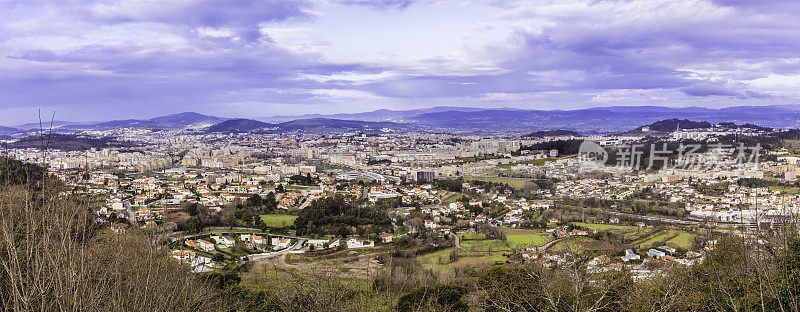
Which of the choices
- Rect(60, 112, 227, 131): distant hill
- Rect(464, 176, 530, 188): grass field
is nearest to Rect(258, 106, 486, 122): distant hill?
Rect(60, 112, 227, 131): distant hill

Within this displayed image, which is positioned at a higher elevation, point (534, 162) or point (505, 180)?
point (534, 162)

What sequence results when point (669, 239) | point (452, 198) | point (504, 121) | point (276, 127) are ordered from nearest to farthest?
point (669, 239) < point (452, 198) < point (276, 127) < point (504, 121)

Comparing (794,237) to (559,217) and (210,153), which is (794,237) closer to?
(559,217)

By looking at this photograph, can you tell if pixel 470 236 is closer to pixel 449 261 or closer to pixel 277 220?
pixel 449 261

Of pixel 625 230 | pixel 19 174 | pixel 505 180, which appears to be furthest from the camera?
pixel 505 180

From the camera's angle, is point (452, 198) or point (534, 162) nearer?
point (452, 198)

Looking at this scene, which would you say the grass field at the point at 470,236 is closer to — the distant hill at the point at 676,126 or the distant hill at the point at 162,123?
the distant hill at the point at 676,126

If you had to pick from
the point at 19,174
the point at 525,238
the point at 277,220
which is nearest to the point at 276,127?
the point at 277,220

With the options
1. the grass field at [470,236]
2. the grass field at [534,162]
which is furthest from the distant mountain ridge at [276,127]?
the grass field at [470,236]
